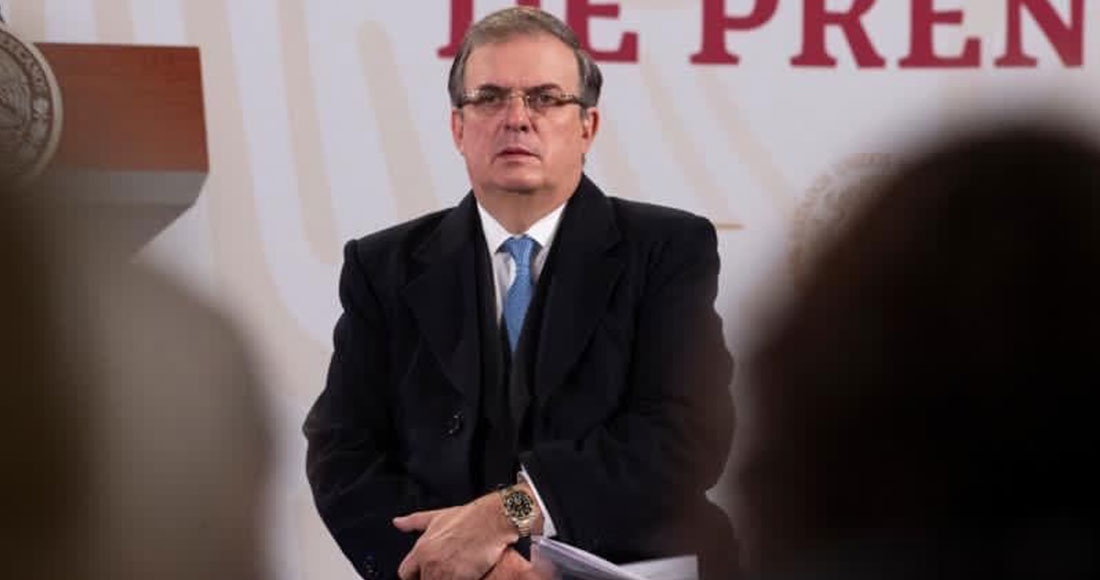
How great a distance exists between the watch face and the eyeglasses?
477mm

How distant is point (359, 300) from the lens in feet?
7.47

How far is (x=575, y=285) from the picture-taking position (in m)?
2.26

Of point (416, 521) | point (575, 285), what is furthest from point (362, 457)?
point (575, 285)

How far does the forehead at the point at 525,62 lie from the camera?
2283 millimetres

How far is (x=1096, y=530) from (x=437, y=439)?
67.6 inches

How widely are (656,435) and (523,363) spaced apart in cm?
20

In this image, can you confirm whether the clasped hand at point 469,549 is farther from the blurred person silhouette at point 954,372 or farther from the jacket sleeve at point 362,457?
the blurred person silhouette at point 954,372

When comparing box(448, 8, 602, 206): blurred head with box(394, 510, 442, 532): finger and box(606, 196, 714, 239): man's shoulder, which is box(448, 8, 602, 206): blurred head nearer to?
box(606, 196, 714, 239): man's shoulder

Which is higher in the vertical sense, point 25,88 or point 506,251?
point 25,88

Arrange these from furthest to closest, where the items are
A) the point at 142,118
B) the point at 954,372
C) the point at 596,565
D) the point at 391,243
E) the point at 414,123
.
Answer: the point at 414,123, the point at 142,118, the point at 391,243, the point at 596,565, the point at 954,372

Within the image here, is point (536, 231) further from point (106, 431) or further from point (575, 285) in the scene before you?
point (106, 431)

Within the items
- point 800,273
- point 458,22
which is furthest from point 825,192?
point 800,273

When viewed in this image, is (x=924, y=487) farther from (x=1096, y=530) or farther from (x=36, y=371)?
(x=36, y=371)

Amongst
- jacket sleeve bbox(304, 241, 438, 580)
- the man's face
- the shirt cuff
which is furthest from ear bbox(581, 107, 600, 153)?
the shirt cuff
